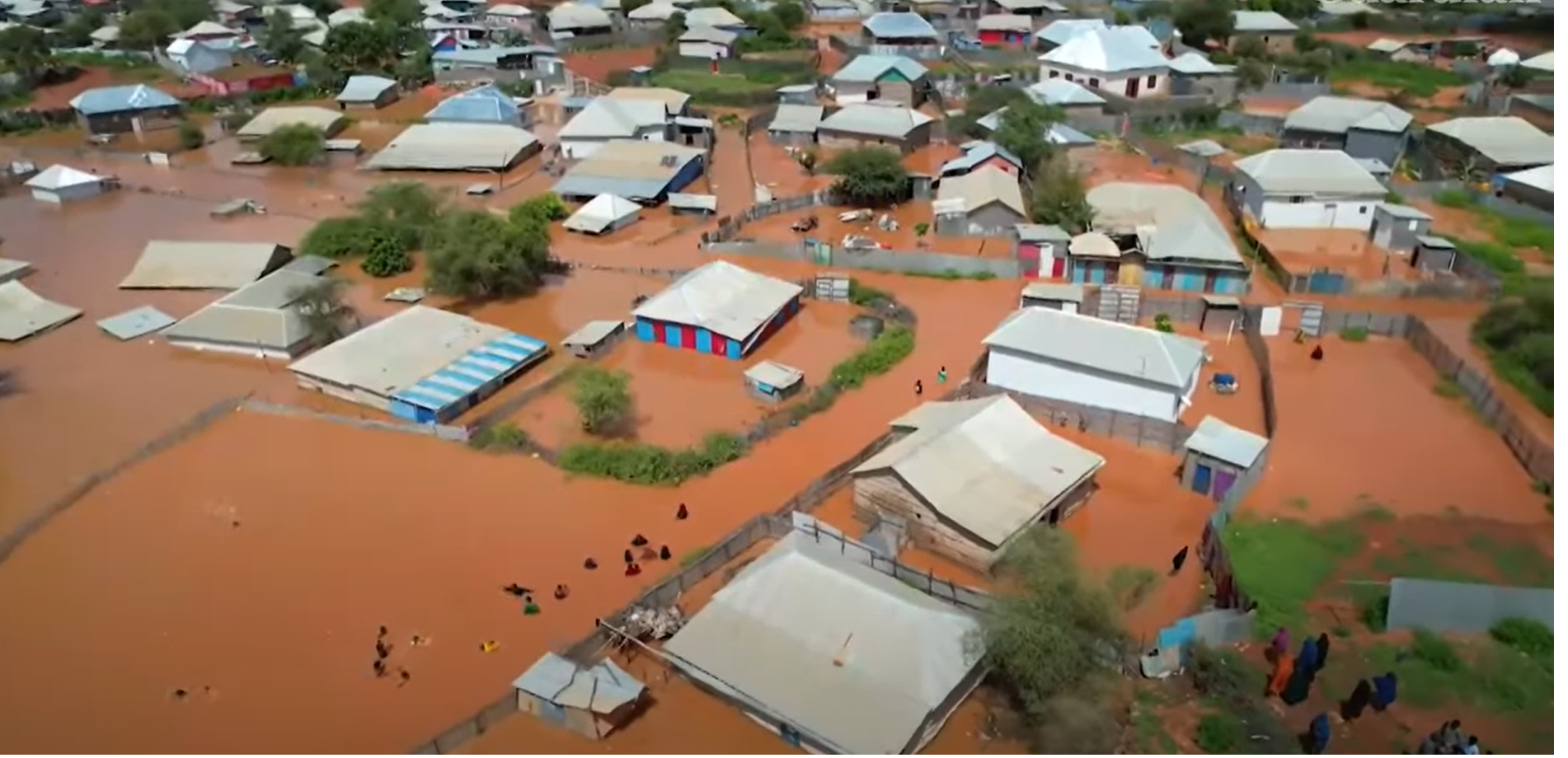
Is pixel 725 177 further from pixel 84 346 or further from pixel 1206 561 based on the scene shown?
pixel 1206 561

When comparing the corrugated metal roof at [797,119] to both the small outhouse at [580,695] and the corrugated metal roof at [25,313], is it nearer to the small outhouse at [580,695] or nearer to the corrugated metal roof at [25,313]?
the corrugated metal roof at [25,313]

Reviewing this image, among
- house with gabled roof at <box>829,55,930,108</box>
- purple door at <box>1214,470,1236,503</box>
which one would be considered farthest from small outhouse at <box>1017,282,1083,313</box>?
house with gabled roof at <box>829,55,930,108</box>

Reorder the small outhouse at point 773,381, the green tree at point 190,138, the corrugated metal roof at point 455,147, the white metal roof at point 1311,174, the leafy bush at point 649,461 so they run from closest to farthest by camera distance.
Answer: the leafy bush at point 649,461, the small outhouse at point 773,381, the white metal roof at point 1311,174, the corrugated metal roof at point 455,147, the green tree at point 190,138

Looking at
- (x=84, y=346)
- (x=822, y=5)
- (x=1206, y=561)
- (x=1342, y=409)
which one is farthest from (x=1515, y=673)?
(x=822, y=5)

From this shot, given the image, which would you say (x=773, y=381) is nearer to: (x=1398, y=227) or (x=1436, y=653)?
(x=1436, y=653)

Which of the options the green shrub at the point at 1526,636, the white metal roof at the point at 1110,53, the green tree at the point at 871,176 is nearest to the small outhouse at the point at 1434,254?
the green tree at the point at 871,176
